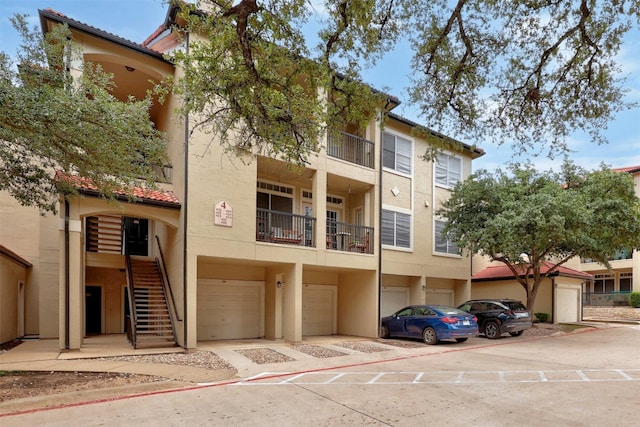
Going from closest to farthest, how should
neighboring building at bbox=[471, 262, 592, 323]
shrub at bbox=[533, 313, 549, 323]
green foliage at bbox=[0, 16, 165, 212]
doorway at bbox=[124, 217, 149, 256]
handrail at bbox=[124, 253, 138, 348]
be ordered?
1. green foliage at bbox=[0, 16, 165, 212]
2. handrail at bbox=[124, 253, 138, 348]
3. doorway at bbox=[124, 217, 149, 256]
4. shrub at bbox=[533, 313, 549, 323]
5. neighboring building at bbox=[471, 262, 592, 323]

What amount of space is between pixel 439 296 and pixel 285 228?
9.90 metres

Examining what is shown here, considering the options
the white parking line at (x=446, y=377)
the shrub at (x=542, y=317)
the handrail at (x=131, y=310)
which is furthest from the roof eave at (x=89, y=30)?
the shrub at (x=542, y=317)

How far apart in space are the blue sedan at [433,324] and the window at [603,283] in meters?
29.3

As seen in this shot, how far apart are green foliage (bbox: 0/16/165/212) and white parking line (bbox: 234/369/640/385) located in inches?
215

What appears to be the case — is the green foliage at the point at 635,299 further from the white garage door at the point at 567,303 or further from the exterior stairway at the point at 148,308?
the exterior stairway at the point at 148,308

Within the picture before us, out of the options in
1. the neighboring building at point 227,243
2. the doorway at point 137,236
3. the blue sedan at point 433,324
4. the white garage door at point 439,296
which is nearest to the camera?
the neighboring building at point 227,243

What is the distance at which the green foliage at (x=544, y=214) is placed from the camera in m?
15.5

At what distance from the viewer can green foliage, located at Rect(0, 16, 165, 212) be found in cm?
777

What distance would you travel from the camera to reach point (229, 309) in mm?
15859

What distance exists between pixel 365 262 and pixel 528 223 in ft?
19.9

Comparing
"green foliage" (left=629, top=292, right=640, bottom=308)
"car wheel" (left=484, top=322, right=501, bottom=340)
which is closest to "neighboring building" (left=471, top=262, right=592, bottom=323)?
"car wheel" (left=484, top=322, right=501, bottom=340)

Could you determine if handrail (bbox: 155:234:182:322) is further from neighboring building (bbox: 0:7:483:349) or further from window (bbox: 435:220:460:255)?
window (bbox: 435:220:460:255)

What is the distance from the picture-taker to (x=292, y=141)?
29.5 ft

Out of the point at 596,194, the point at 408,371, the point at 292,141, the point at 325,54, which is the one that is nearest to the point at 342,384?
the point at 408,371
